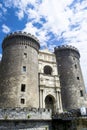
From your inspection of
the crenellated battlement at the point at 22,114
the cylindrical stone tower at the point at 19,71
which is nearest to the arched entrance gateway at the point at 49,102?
the cylindrical stone tower at the point at 19,71

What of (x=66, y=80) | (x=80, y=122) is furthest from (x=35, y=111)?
(x=66, y=80)

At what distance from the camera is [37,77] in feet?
87.9

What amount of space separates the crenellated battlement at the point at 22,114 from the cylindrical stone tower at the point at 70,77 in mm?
8515

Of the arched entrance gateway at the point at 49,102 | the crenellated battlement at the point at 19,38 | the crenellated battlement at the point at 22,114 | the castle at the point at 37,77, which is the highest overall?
the crenellated battlement at the point at 19,38

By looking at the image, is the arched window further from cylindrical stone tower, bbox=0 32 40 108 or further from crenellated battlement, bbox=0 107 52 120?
crenellated battlement, bbox=0 107 52 120

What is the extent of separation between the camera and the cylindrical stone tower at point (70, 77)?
27.3 meters

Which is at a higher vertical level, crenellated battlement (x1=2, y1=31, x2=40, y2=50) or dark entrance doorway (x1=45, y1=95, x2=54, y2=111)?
crenellated battlement (x1=2, y1=31, x2=40, y2=50)

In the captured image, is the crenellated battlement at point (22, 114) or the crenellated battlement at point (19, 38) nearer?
the crenellated battlement at point (22, 114)

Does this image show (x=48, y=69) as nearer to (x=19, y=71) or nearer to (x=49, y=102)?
(x=49, y=102)

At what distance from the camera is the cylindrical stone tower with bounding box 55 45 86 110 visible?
27.3 metres

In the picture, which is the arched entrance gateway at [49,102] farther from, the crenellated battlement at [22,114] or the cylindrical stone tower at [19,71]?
the crenellated battlement at [22,114]

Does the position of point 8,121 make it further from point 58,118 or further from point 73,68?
point 73,68

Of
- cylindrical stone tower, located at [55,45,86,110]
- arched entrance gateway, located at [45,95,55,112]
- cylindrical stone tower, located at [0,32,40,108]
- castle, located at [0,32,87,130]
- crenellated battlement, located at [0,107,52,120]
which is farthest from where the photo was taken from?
cylindrical stone tower, located at [55,45,86,110]

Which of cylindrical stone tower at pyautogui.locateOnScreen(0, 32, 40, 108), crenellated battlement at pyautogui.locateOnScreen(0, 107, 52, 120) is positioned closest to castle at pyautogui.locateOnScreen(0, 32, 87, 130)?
cylindrical stone tower at pyautogui.locateOnScreen(0, 32, 40, 108)
